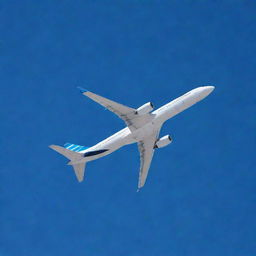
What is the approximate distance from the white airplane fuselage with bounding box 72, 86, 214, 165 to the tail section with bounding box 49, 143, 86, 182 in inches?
25.4

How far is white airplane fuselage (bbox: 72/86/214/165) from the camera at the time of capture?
80562 millimetres

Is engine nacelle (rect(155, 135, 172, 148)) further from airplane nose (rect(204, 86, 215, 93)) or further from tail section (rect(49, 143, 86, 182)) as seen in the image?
tail section (rect(49, 143, 86, 182))

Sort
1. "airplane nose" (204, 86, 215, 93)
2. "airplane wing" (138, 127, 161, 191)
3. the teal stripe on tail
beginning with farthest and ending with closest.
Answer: "airplane wing" (138, 127, 161, 191), the teal stripe on tail, "airplane nose" (204, 86, 215, 93)

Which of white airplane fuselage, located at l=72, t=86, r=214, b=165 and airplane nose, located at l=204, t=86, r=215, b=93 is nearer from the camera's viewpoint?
white airplane fuselage, located at l=72, t=86, r=214, b=165

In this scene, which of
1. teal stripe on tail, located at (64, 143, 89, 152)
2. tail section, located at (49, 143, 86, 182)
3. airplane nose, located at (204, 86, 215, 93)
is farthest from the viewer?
teal stripe on tail, located at (64, 143, 89, 152)

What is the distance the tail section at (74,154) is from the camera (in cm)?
7969

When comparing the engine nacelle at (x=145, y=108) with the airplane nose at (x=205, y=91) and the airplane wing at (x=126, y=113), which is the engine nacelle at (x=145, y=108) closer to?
the airplane wing at (x=126, y=113)

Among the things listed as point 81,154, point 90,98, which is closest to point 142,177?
point 81,154

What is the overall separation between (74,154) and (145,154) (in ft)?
32.4

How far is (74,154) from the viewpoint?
80938 mm

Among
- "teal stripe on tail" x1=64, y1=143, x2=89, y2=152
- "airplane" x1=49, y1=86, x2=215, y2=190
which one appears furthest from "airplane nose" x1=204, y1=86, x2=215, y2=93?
"teal stripe on tail" x1=64, y1=143, x2=89, y2=152

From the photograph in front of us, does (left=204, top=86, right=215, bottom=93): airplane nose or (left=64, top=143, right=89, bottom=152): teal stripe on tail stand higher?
(left=64, top=143, right=89, bottom=152): teal stripe on tail

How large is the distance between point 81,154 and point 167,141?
10510 mm

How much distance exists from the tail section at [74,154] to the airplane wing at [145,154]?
7433 millimetres
